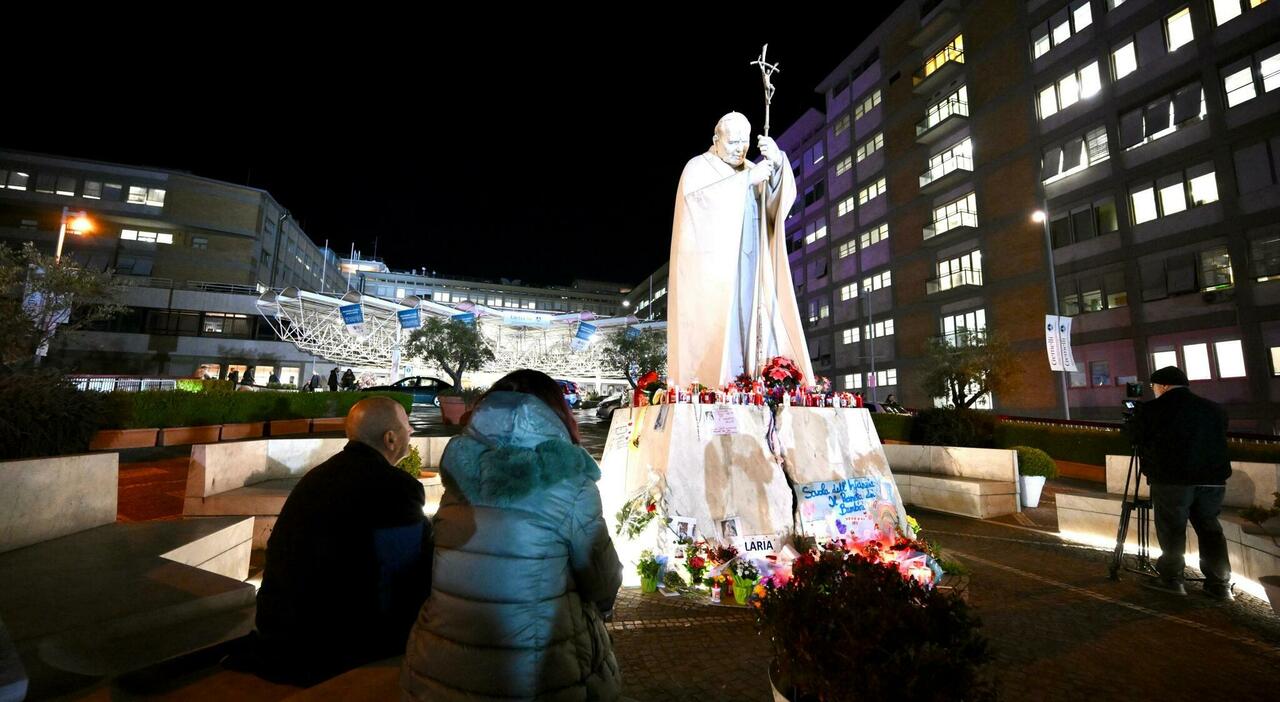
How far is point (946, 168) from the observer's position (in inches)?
1256

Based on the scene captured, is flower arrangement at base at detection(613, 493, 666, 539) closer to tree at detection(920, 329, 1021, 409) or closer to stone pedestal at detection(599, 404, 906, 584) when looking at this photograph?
stone pedestal at detection(599, 404, 906, 584)

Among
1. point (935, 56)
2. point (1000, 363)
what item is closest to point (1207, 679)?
point (1000, 363)

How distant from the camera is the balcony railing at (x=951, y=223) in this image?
3011cm

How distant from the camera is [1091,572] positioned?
5641 mm

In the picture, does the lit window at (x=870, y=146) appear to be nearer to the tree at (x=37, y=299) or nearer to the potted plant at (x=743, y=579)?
the potted plant at (x=743, y=579)

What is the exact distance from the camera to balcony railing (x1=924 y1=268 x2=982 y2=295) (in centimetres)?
2942

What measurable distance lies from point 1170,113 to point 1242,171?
12.6 feet

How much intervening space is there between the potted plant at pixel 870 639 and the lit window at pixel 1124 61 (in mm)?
32016

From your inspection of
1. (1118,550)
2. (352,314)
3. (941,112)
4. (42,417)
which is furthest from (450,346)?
(941,112)

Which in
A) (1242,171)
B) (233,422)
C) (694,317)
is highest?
(1242,171)

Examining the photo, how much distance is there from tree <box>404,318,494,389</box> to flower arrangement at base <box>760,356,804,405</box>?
29805mm

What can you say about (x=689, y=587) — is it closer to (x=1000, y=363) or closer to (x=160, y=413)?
(x=160, y=413)

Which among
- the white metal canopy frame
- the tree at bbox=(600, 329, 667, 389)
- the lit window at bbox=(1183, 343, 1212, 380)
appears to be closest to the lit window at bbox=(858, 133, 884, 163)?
the white metal canopy frame

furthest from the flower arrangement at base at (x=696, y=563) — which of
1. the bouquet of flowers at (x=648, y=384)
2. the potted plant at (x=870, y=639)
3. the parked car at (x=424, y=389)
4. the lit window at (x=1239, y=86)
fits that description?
the parked car at (x=424, y=389)
